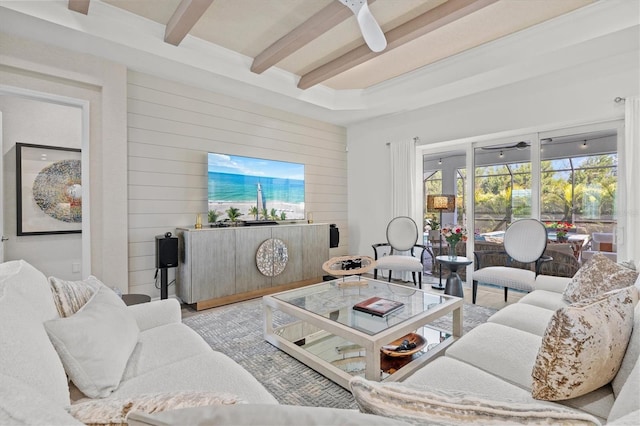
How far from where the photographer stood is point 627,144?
3090 mm

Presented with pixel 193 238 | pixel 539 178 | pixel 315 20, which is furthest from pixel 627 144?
pixel 193 238

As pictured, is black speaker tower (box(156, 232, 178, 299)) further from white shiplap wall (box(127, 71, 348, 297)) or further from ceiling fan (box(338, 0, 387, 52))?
ceiling fan (box(338, 0, 387, 52))

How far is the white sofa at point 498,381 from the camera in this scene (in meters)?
0.68

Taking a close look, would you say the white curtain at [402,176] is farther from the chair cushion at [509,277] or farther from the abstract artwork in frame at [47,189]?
the abstract artwork in frame at [47,189]

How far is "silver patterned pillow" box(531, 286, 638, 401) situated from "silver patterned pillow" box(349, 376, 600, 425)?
20.0 inches

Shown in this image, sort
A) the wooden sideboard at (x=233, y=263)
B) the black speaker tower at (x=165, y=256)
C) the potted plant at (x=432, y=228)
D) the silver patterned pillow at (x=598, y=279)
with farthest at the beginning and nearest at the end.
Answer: the potted plant at (x=432, y=228) → the wooden sideboard at (x=233, y=263) → the black speaker tower at (x=165, y=256) → the silver patterned pillow at (x=598, y=279)

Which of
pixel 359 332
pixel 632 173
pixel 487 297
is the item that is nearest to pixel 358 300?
pixel 359 332

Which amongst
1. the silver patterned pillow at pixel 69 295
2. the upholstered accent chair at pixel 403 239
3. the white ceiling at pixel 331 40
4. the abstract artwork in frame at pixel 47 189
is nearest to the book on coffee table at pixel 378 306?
the silver patterned pillow at pixel 69 295

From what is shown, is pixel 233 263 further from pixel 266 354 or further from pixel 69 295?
pixel 69 295

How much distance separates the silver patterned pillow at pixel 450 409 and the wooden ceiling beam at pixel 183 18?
2871 mm

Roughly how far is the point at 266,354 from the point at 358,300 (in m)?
0.86

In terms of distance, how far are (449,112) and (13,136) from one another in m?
5.59

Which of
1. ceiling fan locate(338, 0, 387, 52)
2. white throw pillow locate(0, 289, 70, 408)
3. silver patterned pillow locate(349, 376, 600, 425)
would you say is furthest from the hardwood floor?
silver patterned pillow locate(349, 376, 600, 425)

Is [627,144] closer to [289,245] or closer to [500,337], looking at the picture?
[500,337]
